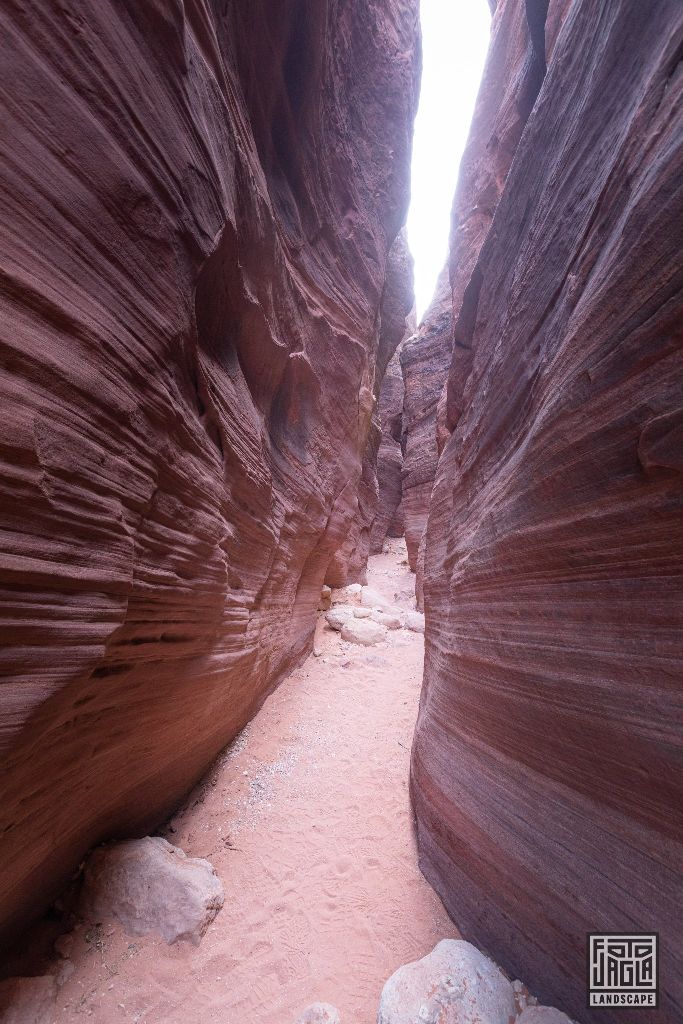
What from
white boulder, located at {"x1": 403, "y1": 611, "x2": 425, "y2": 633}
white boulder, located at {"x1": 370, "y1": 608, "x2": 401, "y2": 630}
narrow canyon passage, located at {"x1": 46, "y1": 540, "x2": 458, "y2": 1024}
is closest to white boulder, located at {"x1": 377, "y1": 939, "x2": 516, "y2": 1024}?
narrow canyon passage, located at {"x1": 46, "y1": 540, "x2": 458, "y2": 1024}

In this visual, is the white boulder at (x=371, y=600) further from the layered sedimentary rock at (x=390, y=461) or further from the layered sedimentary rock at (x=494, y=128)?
the layered sedimentary rock at (x=390, y=461)

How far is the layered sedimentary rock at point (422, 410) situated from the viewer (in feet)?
57.5

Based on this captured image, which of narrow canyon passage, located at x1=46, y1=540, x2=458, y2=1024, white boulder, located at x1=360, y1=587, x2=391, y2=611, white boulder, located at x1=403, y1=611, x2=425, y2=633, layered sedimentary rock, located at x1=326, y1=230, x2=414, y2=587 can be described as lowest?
narrow canyon passage, located at x1=46, y1=540, x2=458, y2=1024

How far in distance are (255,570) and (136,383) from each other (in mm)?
3384

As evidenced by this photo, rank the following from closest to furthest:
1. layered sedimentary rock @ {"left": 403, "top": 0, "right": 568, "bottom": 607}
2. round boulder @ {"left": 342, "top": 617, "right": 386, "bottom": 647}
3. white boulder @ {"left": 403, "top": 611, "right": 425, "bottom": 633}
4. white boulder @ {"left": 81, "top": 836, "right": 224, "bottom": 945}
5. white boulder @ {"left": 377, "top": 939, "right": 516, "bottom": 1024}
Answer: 1. white boulder @ {"left": 377, "top": 939, "right": 516, "bottom": 1024}
2. white boulder @ {"left": 81, "top": 836, "right": 224, "bottom": 945}
3. layered sedimentary rock @ {"left": 403, "top": 0, "right": 568, "bottom": 607}
4. round boulder @ {"left": 342, "top": 617, "right": 386, "bottom": 647}
5. white boulder @ {"left": 403, "top": 611, "right": 425, "bottom": 633}

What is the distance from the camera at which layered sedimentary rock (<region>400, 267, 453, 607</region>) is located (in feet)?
57.5

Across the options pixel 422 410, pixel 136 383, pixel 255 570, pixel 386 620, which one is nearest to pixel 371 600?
pixel 386 620

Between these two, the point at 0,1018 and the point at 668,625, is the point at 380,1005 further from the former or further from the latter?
the point at 668,625

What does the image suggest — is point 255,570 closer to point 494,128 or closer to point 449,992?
point 449,992

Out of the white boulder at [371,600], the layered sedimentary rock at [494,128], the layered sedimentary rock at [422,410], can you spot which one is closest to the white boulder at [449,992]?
the layered sedimentary rock at [494,128]

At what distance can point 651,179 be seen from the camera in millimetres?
1804

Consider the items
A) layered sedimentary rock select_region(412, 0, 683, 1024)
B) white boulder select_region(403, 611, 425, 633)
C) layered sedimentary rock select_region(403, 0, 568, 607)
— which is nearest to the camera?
layered sedimentary rock select_region(412, 0, 683, 1024)

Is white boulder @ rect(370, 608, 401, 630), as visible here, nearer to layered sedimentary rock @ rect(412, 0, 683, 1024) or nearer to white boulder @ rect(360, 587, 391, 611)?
white boulder @ rect(360, 587, 391, 611)

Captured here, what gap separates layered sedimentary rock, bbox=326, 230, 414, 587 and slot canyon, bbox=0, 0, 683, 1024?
6.37 meters
